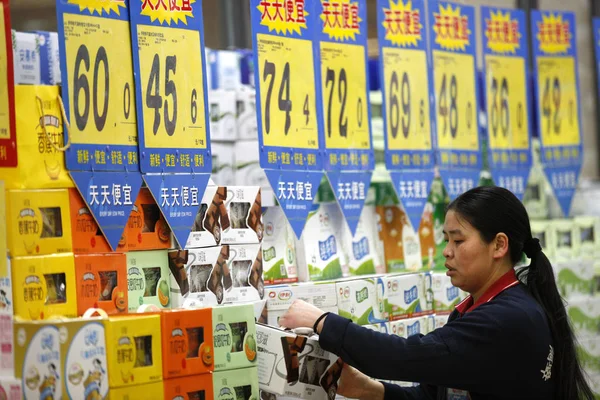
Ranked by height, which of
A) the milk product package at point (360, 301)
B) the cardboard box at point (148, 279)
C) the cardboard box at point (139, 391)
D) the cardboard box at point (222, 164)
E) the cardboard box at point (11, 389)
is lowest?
the cardboard box at point (139, 391)

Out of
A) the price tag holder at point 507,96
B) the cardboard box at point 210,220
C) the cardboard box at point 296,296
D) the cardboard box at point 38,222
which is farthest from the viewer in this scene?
the price tag holder at point 507,96

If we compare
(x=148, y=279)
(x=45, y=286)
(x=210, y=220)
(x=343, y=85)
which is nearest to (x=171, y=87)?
(x=210, y=220)

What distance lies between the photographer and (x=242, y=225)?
4102 mm

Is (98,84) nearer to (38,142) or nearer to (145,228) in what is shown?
(38,142)

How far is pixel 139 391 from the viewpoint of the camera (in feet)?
11.1

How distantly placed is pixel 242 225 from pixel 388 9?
1.64m

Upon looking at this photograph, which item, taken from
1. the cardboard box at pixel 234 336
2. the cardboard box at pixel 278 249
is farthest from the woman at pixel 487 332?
the cardboard box at pixel 278 249

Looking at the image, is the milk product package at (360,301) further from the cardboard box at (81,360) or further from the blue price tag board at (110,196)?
the cardboard box at (81,360)

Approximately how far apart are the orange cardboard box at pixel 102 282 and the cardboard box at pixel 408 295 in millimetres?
1518

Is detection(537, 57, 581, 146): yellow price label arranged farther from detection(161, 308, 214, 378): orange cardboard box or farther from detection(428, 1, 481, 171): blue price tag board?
detection(161, 308, 214, 378): orange cardboard box

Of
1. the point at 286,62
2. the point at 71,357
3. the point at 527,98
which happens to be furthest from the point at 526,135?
the point at 71,357

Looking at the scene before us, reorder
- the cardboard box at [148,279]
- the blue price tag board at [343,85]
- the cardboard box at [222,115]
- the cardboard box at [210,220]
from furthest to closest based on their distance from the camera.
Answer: the cardboard box at [222,115]
the blue price tag board at [343,85]
the cardboard box at [210,220]
the cardboard box at [148,279]

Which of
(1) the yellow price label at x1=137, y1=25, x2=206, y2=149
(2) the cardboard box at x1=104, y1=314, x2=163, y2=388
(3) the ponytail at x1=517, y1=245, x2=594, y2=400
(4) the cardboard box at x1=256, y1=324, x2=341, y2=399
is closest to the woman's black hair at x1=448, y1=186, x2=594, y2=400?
(3) the ponytail at x1=517, y1=245, x2=594, y2=400

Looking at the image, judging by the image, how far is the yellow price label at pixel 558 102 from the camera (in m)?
6.22
